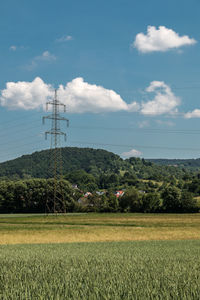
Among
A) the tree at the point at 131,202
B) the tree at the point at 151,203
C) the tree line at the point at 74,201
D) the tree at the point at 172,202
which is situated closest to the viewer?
the tree at the point at 172,202

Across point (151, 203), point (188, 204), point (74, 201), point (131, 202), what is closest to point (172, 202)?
point (188, 204)

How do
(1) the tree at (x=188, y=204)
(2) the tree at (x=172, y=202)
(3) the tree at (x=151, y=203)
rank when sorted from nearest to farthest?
(1) the tree at (x=188, y=204), (2) the tree at (x=172, y=202), (3) the tree at (x=151, y=203)

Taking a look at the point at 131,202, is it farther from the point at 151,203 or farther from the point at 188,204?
the point at 188,204

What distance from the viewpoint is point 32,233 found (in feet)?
159

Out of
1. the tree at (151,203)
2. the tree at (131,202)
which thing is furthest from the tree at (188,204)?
the tree at (131,202)

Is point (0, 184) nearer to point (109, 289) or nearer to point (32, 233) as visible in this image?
point (32, 233)

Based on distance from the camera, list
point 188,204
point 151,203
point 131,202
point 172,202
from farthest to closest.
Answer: point 131,202 < point 151,203 < point 172,202 < point 188,204

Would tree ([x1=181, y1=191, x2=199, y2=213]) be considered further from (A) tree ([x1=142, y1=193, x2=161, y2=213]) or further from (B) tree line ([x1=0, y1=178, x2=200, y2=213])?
(A) tree ([x1=142, y1=193, x2=161, y2=213])

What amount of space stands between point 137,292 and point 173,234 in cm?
4383

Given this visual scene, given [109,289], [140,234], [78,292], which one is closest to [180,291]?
[109,289]

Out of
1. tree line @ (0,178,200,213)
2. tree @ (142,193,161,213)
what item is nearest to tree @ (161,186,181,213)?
tree line @ (0,178,200,213)

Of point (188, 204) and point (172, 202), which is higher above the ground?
point (172, 202)

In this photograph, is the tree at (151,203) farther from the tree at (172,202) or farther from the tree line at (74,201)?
the tree at (172,202)

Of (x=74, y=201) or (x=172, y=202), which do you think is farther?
(x=74, y=201)
